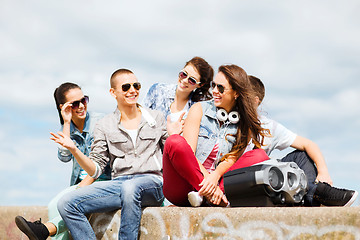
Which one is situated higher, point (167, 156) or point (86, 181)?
point (167, 156)

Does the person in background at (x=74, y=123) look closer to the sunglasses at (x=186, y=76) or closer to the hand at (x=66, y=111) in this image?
the hand at (x=66, y=111)

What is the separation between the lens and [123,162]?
440 cm

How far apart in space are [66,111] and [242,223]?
262 cm

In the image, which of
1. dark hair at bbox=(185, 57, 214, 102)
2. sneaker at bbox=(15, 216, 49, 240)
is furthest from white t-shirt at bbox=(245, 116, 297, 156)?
sneaker at bbox=(15, 216, 49, 240)

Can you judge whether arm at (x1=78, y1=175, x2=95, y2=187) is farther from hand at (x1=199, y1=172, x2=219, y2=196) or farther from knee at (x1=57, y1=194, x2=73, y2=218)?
hand at (x1=199, y1=172, x2=219, y2=196)

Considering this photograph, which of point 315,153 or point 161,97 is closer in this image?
point 315,153

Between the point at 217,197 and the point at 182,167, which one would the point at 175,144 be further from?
the point at 217,197

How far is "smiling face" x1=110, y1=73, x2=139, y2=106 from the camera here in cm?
469

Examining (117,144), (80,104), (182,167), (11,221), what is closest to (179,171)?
(182,167)

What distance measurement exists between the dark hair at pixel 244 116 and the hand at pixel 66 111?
1916 millimetres

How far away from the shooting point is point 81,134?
5.28m

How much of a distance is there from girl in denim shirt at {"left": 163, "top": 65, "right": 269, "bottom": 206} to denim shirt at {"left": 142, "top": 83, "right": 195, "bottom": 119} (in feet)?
3.83

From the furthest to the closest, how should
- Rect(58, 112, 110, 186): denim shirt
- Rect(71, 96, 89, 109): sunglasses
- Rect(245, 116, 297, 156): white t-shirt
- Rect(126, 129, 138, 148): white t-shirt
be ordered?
1. Rect(71, 96, 89, 109): sunglasses
2. Rect(58, 112, 110, 186): denim shirt
3. Rect(245, 116, 297, 156): white t-shirt
4. Rect(126, 129, 138, 148): white t-shirt

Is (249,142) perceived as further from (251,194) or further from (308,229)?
(308,229)
